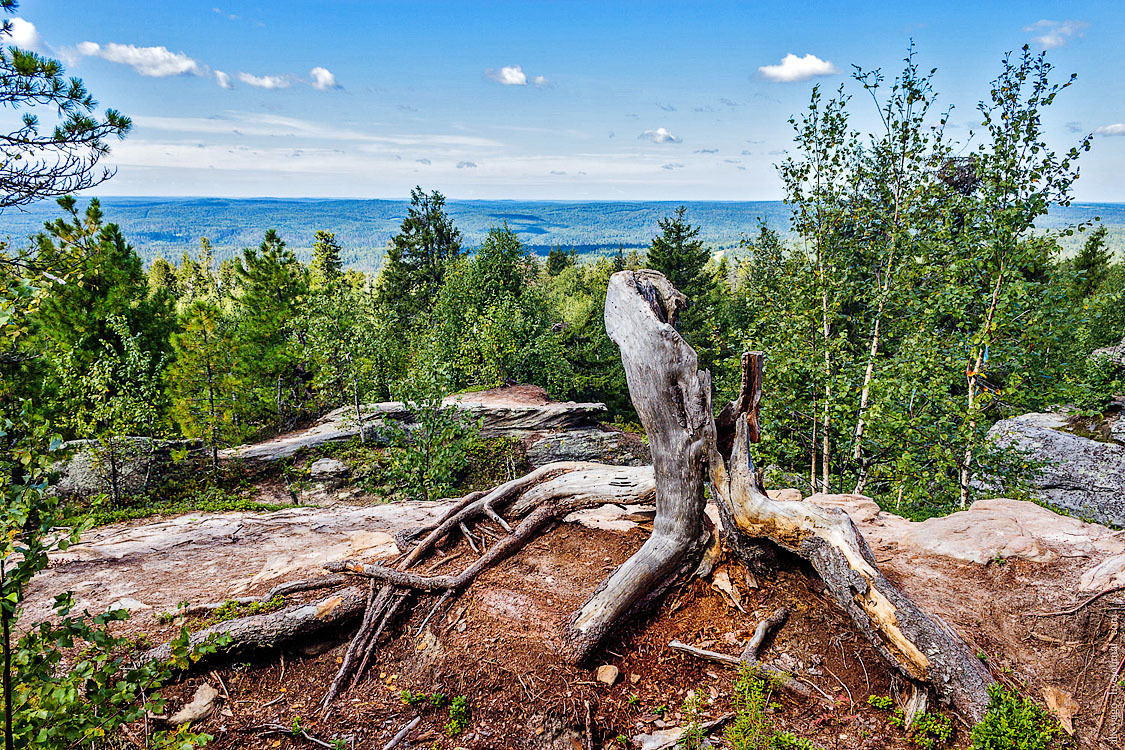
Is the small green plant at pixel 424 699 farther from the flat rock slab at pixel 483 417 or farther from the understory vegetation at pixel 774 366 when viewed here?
the flat rock slab at pixel 483 417

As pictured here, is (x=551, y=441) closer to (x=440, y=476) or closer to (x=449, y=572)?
(x=440, y=476)

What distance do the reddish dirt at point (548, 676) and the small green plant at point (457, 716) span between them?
0.18ft

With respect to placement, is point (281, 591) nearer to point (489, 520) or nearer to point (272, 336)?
point (489, 520)

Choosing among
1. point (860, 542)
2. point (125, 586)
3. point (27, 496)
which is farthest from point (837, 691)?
point (125, 586)

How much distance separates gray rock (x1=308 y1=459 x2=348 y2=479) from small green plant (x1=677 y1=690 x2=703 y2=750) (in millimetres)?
13726

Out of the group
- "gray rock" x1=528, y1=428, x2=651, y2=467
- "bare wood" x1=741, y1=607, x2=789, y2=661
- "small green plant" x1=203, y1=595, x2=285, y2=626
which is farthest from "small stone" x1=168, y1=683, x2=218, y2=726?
"gray rock" x1=528, y1=428, x2=651, y2=467

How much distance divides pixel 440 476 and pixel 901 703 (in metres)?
9.21

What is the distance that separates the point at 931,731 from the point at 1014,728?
515mm

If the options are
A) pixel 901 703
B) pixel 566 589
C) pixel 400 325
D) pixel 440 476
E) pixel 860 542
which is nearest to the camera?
pixel 901 703

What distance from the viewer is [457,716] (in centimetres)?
459

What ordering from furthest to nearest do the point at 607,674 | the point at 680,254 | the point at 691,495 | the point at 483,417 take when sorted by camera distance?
the point at 680,254 → the point at 483,417 → the point at 691,495 → the point at 607,674

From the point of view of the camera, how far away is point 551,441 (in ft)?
61.7

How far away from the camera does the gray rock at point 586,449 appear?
18406 millimetres

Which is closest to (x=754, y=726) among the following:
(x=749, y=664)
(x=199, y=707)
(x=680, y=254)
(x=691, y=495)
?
(x=749, y=664)
